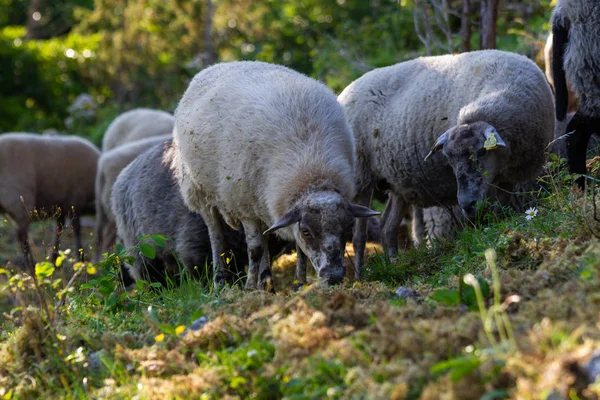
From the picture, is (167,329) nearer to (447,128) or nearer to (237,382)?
(237,382)

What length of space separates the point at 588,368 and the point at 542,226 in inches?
83.3

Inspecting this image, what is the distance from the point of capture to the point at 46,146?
1102 cm

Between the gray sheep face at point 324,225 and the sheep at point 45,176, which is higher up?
the gray sheep face at point 324,225

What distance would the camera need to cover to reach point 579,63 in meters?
5.19

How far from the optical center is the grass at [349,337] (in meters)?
2.59

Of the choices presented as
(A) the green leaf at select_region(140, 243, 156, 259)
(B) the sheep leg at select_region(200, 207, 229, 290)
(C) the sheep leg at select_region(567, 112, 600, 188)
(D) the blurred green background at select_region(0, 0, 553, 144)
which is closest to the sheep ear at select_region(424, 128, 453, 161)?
(C) the sheep leg at select_region(567, 112, 600, 188)

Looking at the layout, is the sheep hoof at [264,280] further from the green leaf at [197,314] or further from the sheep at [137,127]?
the sheep at [137,127]

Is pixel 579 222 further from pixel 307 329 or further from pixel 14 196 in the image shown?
pixel 14 196

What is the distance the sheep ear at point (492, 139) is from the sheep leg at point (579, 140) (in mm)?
493

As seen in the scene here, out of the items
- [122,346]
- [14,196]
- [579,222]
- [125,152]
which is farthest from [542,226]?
[14,196]

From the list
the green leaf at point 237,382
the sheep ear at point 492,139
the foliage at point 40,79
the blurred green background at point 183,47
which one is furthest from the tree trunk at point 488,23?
the foliage at point 40,79

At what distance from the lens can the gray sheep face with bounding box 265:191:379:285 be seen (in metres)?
4.67

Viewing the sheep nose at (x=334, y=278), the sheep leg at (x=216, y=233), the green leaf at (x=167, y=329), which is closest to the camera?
the green leaf at (x=167, y=329)

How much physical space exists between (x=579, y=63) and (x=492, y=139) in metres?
0.78
